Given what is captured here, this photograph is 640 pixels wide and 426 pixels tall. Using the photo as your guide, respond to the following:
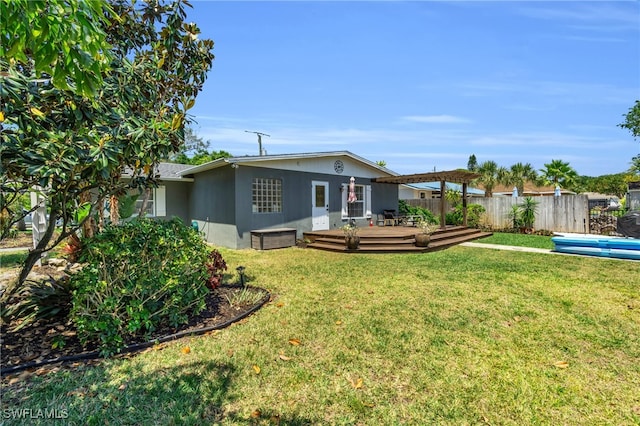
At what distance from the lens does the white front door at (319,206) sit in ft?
41.8

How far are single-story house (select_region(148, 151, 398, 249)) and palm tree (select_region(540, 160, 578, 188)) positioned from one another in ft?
72.2

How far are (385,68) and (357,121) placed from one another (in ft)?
27.7

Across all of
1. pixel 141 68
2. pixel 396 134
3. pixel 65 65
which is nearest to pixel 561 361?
pixel 65 65

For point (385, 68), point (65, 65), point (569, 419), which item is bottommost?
point (569, 419)

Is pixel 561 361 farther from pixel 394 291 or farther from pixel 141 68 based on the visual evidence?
pixel 141 68

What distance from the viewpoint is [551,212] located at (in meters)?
14.1

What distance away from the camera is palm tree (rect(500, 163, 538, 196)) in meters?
26.5

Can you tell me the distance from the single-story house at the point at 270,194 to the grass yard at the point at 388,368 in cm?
611

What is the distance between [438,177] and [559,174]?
22.9m

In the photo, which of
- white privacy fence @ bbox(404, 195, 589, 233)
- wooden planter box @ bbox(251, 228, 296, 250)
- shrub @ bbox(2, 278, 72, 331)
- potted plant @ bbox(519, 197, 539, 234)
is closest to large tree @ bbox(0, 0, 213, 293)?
shrub @ bbox(2, 278, 72, 331)

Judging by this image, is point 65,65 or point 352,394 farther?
point 352,394

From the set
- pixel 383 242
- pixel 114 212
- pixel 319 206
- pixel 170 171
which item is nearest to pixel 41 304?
pixel 114 212

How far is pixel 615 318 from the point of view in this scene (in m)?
4.16

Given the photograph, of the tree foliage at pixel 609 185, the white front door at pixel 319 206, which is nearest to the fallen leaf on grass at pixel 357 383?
the white front door at pixel 319 206
